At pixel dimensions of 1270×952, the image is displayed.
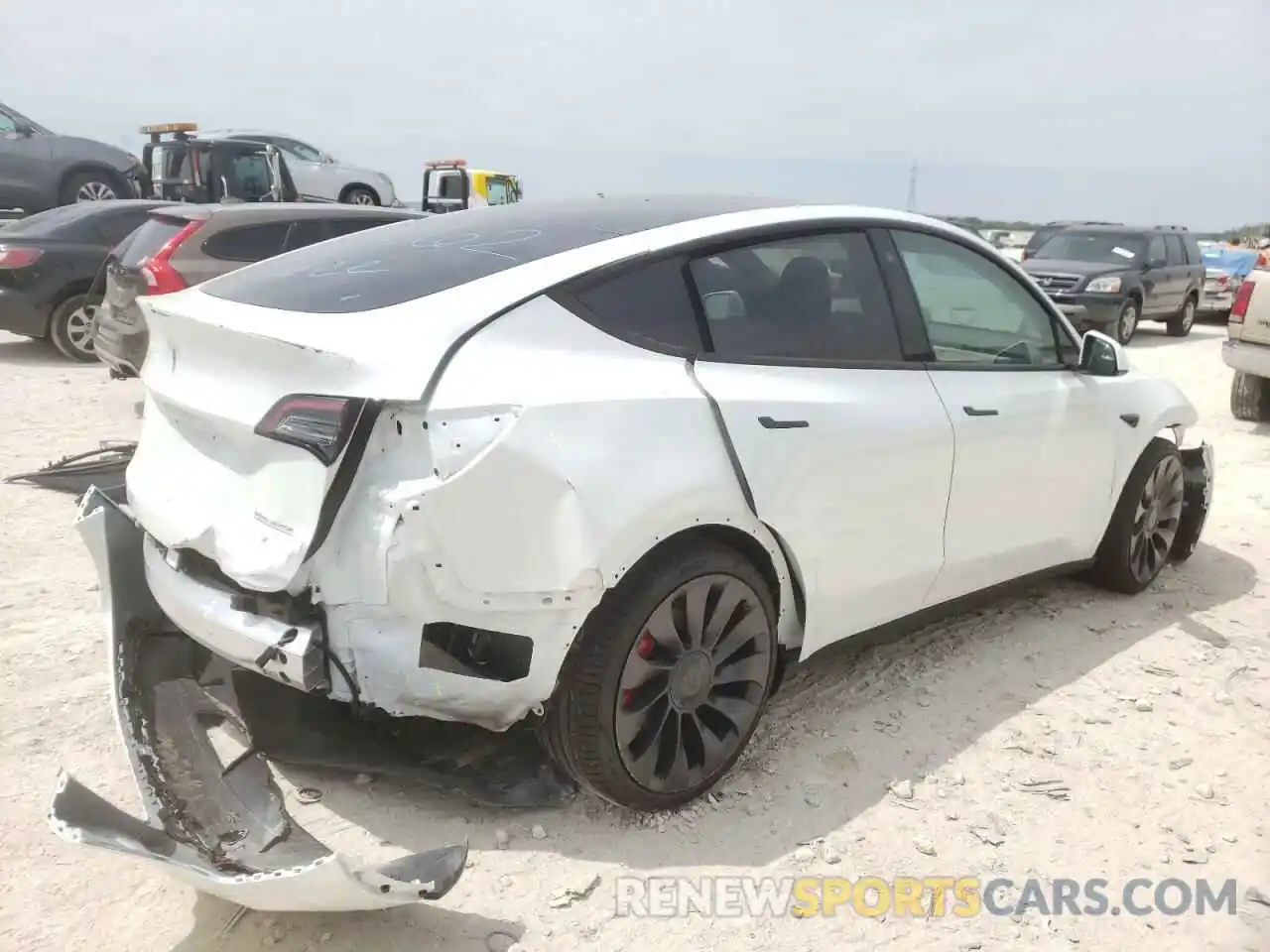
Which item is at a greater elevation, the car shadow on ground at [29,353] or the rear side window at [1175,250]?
the rear side window at [1175,250]

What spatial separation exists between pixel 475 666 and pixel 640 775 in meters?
0.60

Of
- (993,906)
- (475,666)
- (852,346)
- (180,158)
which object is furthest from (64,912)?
(180,158)

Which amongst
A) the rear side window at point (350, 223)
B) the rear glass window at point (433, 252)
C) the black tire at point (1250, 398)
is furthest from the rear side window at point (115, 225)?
the black tire at point (1250, 398)

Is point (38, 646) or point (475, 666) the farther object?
point (38, 646)

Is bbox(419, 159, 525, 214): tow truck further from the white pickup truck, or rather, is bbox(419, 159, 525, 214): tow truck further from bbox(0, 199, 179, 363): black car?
the white pickup truck

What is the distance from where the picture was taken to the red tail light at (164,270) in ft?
24.2

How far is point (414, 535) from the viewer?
2.40 metres

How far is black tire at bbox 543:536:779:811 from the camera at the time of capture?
2689 millimetres

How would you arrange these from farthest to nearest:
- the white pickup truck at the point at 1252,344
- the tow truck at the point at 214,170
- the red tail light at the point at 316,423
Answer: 1. the tow truck at the point at 214,170
2. the white pickup truck at the point at 1252,344
3. the red tail light at the point at 316,423

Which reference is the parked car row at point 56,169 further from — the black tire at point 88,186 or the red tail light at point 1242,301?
the red tail light at point 1242,301

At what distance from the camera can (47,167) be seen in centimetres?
1459

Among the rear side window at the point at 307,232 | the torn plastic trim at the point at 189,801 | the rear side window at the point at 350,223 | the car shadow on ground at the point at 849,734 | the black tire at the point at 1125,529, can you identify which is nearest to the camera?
the torn plastic trim at the point at 189,801

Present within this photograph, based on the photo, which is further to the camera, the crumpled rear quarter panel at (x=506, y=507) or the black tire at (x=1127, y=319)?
the black tire at (x=1127, y=319)

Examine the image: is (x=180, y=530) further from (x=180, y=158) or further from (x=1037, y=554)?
(x=180, y=158)
